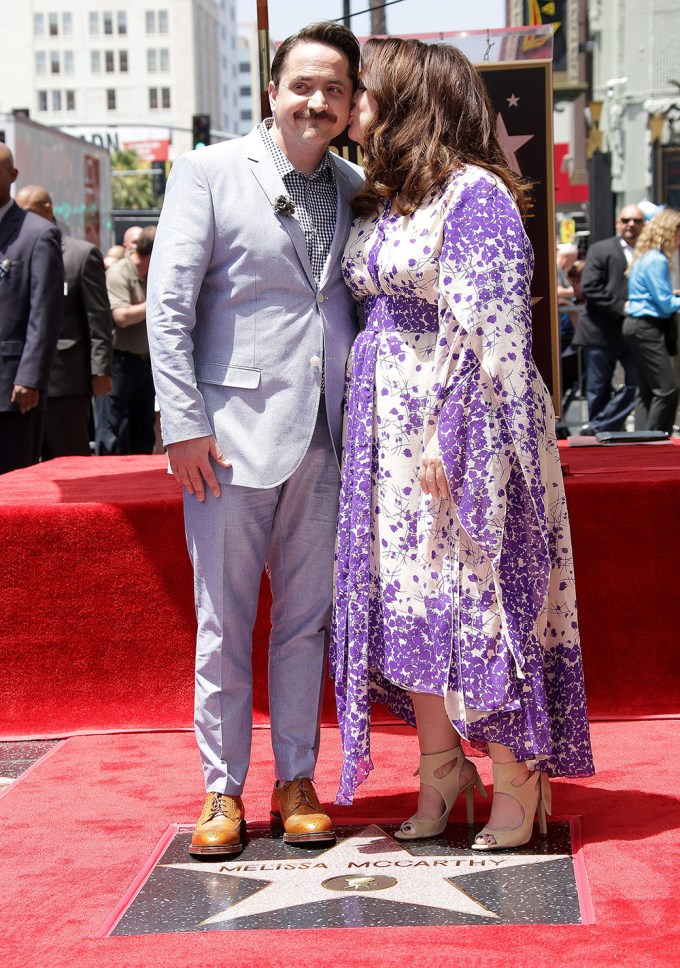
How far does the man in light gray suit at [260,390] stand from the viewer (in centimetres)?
315

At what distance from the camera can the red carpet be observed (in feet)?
8.50

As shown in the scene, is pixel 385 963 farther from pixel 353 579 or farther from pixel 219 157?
pixel 219 157

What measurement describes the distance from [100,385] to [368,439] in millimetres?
4546

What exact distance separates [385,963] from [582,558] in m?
1.87

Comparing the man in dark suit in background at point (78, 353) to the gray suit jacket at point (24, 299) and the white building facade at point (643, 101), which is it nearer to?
the gray suit jacket at point (24, 299)

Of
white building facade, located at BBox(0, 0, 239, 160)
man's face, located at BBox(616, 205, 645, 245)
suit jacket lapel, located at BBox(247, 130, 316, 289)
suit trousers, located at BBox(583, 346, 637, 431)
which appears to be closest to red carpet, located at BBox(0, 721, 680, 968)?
suit jacket lapel, located at BBox(247, 130, 316, 289)

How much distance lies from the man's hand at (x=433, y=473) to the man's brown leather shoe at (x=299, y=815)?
31.8 inches

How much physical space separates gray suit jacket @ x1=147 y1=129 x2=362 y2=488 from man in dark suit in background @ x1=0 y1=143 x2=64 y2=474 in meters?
2.64

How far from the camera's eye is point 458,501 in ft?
10.1

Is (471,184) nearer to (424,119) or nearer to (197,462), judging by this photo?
(424,119)

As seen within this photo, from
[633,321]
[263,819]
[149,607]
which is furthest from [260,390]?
[633,321]

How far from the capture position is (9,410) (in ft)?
18.9

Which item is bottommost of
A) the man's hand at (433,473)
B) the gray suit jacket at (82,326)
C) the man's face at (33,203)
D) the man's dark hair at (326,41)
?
the man's hand at (433,473)

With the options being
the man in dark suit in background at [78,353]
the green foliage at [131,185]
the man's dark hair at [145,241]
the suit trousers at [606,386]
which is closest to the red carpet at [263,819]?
the man in dark suit in background at [78,353]
